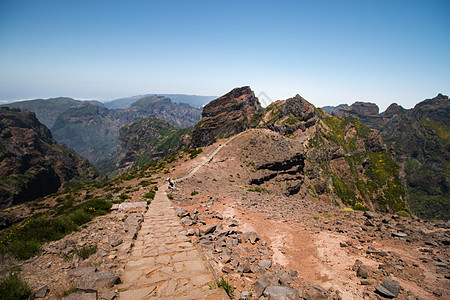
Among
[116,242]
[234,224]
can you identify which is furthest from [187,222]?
[116,242]

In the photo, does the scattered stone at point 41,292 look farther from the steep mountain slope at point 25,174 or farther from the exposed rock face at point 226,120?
the exposed rock face at point 226,120

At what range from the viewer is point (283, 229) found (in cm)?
1279

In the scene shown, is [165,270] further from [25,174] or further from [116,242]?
[25,174]

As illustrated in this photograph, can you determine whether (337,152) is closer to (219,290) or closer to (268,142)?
(268,142)

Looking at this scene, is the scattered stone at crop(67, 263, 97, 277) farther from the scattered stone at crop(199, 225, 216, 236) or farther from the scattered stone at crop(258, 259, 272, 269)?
the scattered stone at crop(258, 259, 272, 269)

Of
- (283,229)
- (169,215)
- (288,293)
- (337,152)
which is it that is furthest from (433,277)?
(337,152)

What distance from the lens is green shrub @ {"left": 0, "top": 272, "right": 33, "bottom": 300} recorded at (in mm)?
5434

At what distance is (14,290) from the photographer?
18.2ft

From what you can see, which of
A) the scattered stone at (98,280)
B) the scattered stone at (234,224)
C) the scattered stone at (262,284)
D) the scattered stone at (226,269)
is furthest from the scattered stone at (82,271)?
the scattered stone at (234,224)

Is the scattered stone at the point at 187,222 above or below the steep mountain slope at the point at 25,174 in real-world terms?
above

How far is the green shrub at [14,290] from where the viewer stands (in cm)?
543

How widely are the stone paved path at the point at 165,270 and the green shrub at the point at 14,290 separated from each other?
245cm

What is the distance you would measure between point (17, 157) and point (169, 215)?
190 m

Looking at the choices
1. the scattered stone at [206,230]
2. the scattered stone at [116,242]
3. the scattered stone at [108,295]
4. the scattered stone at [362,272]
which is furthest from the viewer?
the scattered stone at [206,230]
